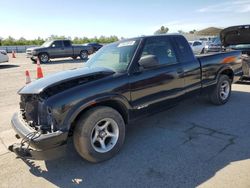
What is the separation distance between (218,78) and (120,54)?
8.82ft

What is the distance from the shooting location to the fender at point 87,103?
316cm

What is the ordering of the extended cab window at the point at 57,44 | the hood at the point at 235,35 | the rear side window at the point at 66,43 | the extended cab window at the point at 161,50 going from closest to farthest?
the extended cab window at the point at 161,50, the hood at the point at 235,35, the extended cab window at the point at 57,44, the rear side window at the point at 66,43

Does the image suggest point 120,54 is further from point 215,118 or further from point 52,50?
point 52,50

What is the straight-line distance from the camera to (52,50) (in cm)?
2019

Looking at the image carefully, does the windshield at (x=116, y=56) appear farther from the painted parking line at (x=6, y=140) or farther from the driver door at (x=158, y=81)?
the painted parking line at (x=6, y=140)

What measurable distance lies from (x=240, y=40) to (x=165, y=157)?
653 centimetres

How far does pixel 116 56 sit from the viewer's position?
4.41m

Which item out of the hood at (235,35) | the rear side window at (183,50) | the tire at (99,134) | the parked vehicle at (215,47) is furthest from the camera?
the parked vehicle at (215,47)

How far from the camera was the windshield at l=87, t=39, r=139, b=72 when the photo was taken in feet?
13.4

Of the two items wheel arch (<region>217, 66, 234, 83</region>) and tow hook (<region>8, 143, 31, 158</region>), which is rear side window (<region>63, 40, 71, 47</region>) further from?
tow hook (<region>8, 143, 31, 158</region>)

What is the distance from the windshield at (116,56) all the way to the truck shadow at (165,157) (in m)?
1.31

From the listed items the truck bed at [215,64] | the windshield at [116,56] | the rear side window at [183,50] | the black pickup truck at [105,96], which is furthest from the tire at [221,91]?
the windshield at [116,56]

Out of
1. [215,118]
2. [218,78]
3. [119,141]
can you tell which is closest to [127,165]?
[119,141]

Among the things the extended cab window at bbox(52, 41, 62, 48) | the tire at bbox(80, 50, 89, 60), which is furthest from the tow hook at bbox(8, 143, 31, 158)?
the tire at bbox(80, 50, 89, 60)
